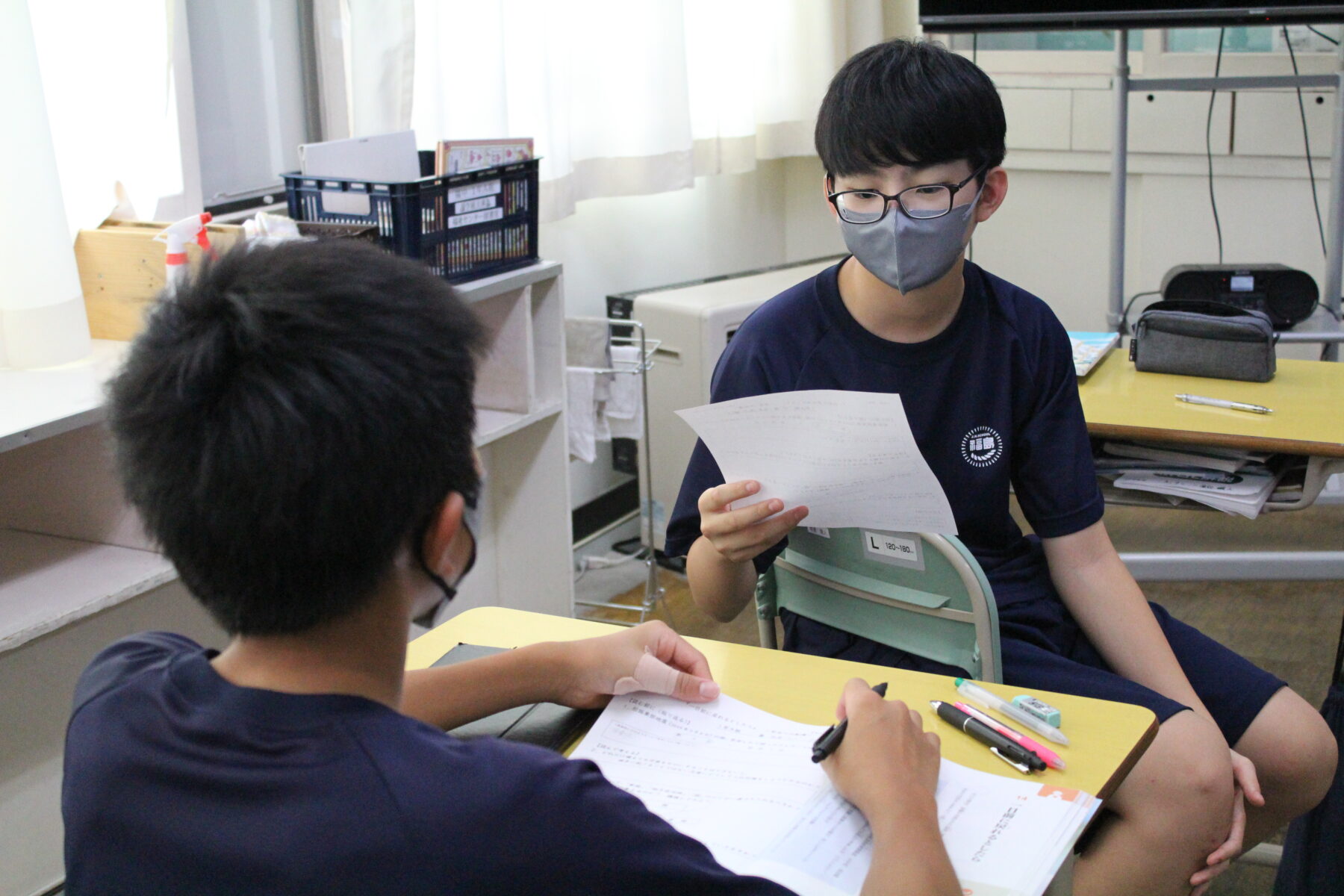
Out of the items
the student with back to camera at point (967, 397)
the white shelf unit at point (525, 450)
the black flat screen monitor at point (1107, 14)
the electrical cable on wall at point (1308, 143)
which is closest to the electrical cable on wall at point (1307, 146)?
the electrical cable on wall at point (1308, 143)

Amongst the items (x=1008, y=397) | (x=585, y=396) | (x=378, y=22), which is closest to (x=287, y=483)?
(x=1008, y=397)

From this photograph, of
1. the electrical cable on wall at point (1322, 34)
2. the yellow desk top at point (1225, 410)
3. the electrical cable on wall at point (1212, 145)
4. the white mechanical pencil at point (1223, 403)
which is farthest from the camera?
the electrical cable on wall at point (1212, 145)

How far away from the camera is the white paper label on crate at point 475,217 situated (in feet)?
6.96

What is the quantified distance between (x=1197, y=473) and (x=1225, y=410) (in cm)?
13

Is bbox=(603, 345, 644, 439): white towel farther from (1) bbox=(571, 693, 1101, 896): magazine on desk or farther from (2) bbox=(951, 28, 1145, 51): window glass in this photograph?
(1) bbox=(571, 693, 1101, 896): magazine on desk

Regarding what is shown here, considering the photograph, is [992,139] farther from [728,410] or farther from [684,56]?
[684,56]

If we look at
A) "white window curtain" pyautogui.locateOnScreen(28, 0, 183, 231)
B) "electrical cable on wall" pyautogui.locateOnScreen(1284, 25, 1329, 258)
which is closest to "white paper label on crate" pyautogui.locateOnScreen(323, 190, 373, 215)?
"white window curtain" pyautogui.locateOnScreen(28, 0, 183, 231)

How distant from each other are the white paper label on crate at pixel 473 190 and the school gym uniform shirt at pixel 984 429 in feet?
2.60

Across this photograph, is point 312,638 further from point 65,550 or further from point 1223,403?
point 1223,403

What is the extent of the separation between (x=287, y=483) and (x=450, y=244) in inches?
60.6

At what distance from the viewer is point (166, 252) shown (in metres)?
1.82

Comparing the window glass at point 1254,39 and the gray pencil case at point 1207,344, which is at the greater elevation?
the window glass at point 1254,39

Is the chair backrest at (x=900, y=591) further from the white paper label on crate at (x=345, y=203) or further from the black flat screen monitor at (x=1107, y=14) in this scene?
the black flat screen monitor at (x=1107, y=14)

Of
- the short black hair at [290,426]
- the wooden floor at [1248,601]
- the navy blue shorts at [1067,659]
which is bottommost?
the wooden floor at [1248,601]
